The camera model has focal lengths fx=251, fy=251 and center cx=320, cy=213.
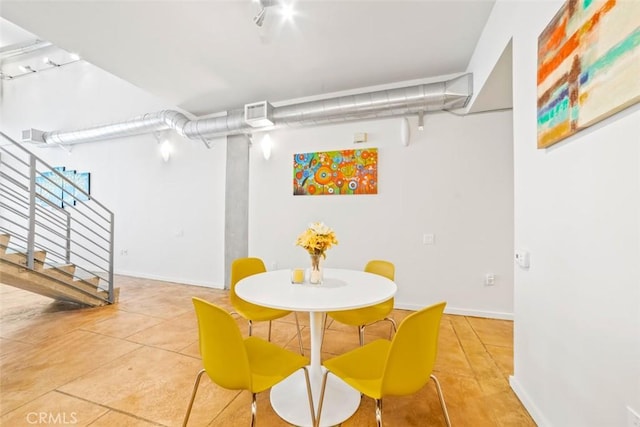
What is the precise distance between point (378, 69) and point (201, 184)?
337 centimetres

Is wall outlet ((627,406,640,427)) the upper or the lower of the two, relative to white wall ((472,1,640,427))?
lower

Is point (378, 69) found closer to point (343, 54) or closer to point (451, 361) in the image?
point (343, 54)

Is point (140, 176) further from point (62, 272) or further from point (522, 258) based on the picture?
point (522, 258)

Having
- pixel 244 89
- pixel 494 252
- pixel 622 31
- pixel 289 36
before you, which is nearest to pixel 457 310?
pixel 494 252

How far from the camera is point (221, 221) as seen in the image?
4.30 m

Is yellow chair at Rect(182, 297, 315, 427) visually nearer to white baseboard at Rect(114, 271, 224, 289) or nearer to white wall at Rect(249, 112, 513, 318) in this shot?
white wall at Rect(249, 112, 513, 318)

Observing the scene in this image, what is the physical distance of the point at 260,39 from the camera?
8.25ft

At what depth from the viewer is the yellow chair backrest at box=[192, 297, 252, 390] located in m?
1.09

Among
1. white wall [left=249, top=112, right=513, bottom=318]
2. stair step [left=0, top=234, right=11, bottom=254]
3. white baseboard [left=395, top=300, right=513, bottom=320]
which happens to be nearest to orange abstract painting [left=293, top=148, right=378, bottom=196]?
white wall [left=249, top=112, right=513, bottom=318]

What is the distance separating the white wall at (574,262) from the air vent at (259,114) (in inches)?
102

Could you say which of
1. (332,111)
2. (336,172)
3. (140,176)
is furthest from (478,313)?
(140,176)

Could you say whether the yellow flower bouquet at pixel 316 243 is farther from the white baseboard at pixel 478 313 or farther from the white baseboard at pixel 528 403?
the white baseboard at pixel 478 313

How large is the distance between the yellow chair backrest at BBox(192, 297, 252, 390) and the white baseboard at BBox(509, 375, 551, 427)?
164 centimetres

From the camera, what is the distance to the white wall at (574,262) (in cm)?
89
